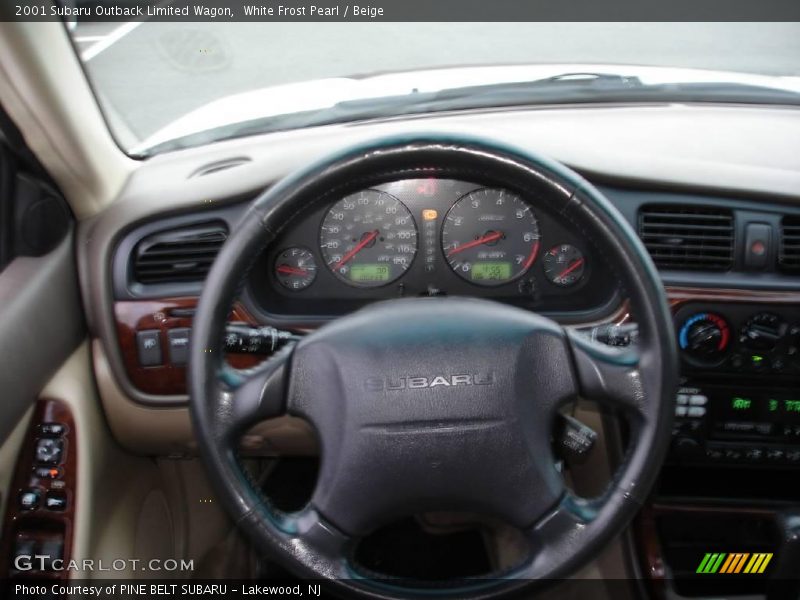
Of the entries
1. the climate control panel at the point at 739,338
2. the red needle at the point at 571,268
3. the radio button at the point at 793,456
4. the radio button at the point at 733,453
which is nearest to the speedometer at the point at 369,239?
the red needle at the point at 571,268

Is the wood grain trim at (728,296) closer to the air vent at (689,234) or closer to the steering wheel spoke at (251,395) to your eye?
the air vent at (689,234)

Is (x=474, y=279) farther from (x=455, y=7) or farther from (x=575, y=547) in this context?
(x=455, y=7)

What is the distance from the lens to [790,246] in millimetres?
1967

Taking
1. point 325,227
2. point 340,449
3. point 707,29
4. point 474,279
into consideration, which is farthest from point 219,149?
point 707,29

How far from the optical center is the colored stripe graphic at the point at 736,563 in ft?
7.20

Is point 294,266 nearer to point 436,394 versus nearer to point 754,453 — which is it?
point 436,394

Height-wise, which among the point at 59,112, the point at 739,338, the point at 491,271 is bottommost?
the point at 739,338

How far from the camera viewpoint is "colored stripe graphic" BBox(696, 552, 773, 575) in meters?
2.20

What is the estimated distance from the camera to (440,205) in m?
2.05

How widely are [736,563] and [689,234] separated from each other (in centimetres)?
95

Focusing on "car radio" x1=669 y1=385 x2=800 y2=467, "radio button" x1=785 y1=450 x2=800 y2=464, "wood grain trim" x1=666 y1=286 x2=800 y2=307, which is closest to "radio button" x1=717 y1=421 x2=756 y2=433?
"car radio" x1=669 y1=385 x2=800 y2=467

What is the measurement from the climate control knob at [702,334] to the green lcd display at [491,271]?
0.46 metres

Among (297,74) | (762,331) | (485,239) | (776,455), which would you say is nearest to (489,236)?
(485,239)

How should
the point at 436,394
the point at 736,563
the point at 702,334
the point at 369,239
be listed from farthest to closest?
the point at 736,563, the point at 369,239, the point at 702,334, the point at 436,394
